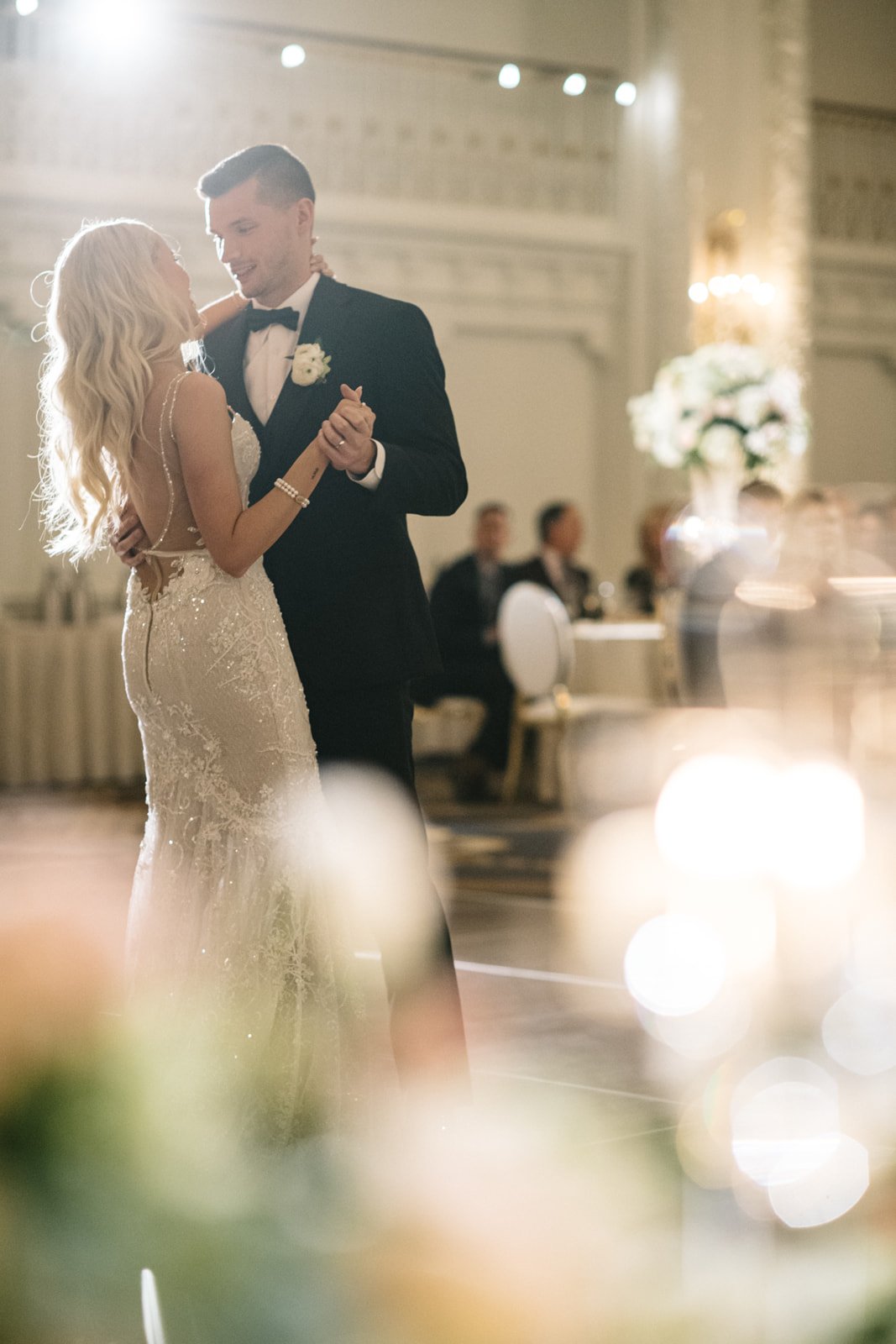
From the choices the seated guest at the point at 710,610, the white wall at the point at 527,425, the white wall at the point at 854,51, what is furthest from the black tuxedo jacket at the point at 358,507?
the white wall at the point at 854,51

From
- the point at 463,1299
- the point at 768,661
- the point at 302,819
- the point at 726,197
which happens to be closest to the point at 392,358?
the point at 302,819

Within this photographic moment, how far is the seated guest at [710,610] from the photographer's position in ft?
17.6

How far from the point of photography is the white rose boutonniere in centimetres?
256

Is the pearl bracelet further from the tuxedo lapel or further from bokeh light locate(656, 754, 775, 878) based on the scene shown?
bokeh light locate(656, 754, 775, 878)

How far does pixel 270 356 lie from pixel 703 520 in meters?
6.11

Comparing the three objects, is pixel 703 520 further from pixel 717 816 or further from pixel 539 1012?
pixel 539 1012

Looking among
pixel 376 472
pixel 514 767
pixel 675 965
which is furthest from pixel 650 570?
pixel 376 472

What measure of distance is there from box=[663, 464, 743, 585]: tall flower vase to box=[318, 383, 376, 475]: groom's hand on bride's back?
4446 mm

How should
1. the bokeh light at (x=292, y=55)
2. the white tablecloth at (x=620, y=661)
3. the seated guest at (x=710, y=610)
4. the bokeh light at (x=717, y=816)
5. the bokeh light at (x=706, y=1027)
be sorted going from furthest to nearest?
the bokeh light at (x=292, y=55) → the white tablecloth at (x=620, y=661) → the bokeh light at (x=717, y=816) → the seated guest at (x=710, y=610) → the bokeh light at (x=706, y=1027)

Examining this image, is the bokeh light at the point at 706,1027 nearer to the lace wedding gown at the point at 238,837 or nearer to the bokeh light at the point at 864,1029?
the bokeh light at the point at 864,1029

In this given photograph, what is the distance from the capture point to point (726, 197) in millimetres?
10477

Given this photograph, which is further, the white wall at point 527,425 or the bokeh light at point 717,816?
the white wall at point 527,425

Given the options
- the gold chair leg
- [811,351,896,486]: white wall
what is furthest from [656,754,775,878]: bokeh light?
[811,351,896,486]: white wall

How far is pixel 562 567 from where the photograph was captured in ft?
28.1
